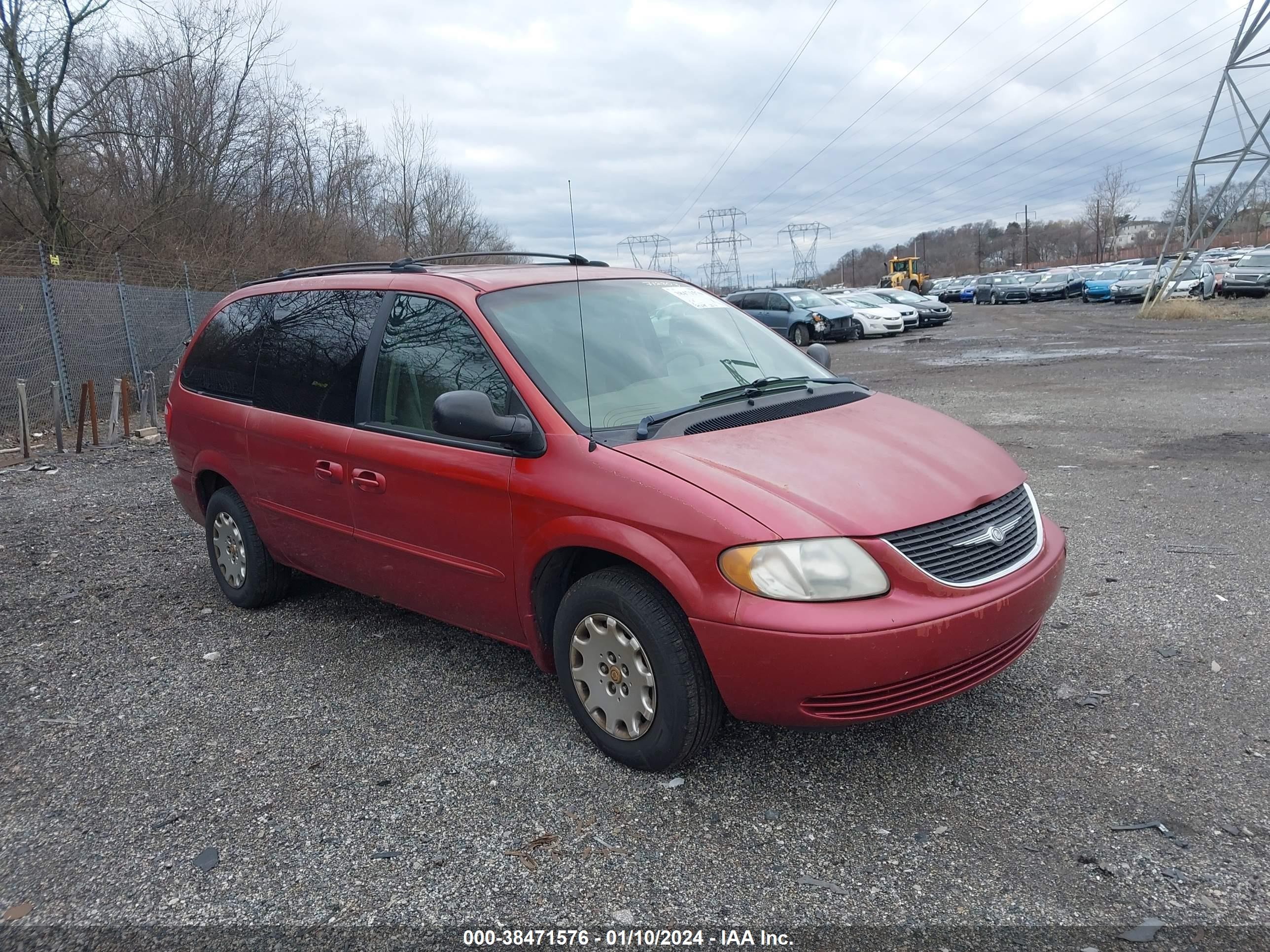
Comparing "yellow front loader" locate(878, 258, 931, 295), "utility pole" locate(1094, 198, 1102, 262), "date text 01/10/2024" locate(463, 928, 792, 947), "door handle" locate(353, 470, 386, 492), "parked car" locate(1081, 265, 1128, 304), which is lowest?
"date text 01/10/2024" locate(463, 928, 792, 947)

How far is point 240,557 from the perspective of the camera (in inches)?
200

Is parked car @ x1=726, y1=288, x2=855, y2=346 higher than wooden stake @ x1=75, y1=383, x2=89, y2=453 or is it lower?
higher

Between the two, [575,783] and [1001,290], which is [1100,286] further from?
[575,783]

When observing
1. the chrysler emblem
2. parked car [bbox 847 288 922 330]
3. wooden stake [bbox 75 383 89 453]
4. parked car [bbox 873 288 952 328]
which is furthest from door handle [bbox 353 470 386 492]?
parked car [bbox 873 288 952 328]

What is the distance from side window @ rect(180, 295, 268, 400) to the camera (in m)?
4.89

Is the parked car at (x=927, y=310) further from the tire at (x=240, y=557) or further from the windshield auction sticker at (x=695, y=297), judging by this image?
the tire at (x=240, y=557)

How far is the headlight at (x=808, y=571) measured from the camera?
9.13ft

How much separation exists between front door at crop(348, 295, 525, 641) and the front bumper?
1055mm

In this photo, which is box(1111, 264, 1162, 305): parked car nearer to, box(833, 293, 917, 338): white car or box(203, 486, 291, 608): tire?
box(833, 293, 917, 338): white car

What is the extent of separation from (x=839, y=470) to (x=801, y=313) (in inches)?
1004

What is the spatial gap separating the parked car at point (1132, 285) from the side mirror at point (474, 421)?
41355mm

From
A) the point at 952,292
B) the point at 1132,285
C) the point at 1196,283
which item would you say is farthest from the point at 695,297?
the point at 952,292

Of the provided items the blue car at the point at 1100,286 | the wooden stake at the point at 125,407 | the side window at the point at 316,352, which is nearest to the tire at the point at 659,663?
the side window at the point at 316,352

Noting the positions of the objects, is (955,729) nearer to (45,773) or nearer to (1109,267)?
(45,773)
